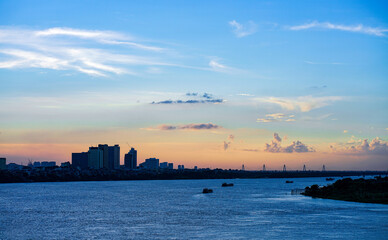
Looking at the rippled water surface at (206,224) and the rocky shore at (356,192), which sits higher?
the rocky shore at (356,192)

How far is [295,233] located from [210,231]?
13.4 metres

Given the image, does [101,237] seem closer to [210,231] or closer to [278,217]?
[210,231]

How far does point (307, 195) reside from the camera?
156m

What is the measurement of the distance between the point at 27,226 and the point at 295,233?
1910 inches

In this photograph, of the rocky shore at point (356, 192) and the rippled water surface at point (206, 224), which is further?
the rocky shore at point (356, 192)

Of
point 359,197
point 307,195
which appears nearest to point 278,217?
point 359,197

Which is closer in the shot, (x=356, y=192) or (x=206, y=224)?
A: (x=206, y=224)

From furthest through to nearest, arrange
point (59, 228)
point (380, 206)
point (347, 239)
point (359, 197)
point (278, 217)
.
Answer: point (359, 197) → point (380, 206) → point (278, 217) → point (59, 228) → point (347, 239)

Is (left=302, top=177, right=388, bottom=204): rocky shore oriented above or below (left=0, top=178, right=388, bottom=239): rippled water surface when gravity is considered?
above

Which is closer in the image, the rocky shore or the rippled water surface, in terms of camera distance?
the rippled water surface

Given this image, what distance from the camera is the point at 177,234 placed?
69.8 meters

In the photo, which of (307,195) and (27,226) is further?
(307,195)

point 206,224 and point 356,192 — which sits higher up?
point 356,192

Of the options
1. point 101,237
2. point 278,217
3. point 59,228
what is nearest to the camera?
point 101,237
